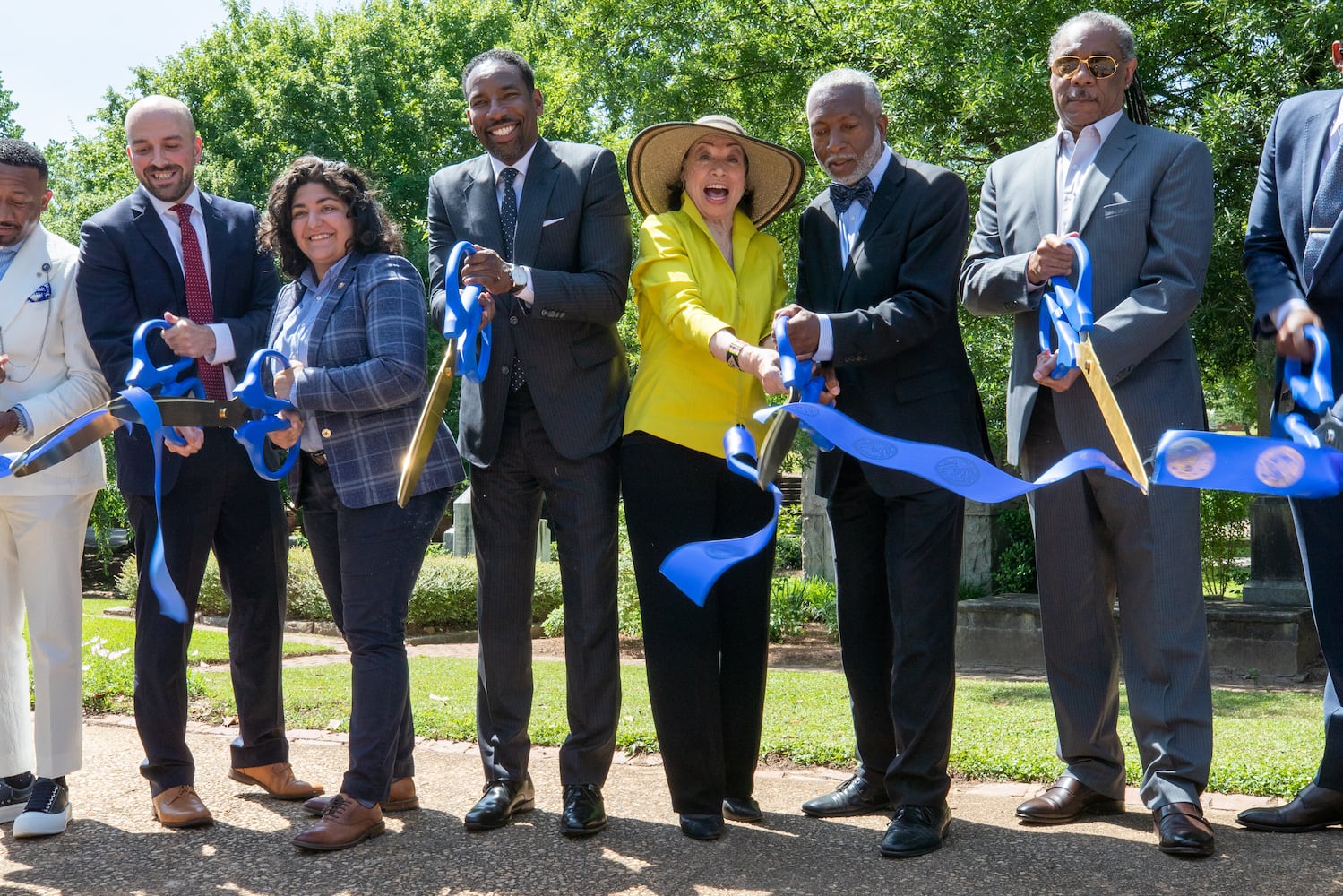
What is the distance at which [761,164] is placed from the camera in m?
4.23

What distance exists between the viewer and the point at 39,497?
4.32 metres

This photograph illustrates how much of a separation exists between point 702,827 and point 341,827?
114 cm

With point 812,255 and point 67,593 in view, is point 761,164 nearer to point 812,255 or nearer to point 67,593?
point 812,255

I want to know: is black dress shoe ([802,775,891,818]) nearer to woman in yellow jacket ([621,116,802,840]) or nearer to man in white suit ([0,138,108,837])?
woman in yellow jacket ([621,116,802,840])

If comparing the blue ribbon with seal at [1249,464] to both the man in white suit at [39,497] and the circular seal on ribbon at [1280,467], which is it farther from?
the man in white suit at [39,497]

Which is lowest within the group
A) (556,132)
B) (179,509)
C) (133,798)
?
(133,798)

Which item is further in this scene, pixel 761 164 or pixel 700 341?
pixel 761 164

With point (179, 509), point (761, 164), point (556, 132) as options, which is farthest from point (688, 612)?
point (556, 132)

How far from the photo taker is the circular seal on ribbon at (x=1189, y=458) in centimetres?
302

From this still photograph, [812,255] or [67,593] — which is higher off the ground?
[812,255]

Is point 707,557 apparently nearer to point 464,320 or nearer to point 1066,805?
point 464,320

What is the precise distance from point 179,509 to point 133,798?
113cm

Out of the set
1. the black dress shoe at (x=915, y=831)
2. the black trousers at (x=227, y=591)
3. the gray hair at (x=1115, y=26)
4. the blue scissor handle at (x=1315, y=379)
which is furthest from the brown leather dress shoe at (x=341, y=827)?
the gray hair at (x=1115, y=26)

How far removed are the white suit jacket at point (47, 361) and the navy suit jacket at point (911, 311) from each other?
2.64m
